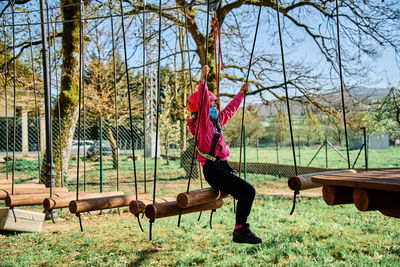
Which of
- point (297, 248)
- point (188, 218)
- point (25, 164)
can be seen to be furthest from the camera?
point (25, 164)

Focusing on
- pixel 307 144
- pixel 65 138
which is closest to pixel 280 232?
pixel 65 138

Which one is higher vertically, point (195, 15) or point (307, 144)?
point (195, 15)

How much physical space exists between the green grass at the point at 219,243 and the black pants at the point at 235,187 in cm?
89

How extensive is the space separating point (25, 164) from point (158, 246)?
14.9 metres

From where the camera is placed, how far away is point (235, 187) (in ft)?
9.77

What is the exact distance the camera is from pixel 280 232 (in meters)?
4.73

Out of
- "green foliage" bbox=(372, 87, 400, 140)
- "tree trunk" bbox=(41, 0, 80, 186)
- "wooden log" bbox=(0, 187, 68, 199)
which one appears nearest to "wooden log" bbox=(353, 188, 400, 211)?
"wooden log" bbox=(0, 187, 68, 199)

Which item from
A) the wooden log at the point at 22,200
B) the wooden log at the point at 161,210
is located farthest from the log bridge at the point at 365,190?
the wooden log at the point at 22,200

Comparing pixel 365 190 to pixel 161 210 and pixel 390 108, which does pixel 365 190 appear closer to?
pixel 161 210

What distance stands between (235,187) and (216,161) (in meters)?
0.32

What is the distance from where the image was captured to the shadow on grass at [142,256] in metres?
3.72

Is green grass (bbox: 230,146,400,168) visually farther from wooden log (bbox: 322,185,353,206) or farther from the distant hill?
wooden log (bbox: 322,185,353,206)

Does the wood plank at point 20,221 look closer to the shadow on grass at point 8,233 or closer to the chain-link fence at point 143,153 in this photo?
the shadow on grass at point 8,233

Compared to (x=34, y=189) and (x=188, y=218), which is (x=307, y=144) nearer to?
(x=188, y=218)
